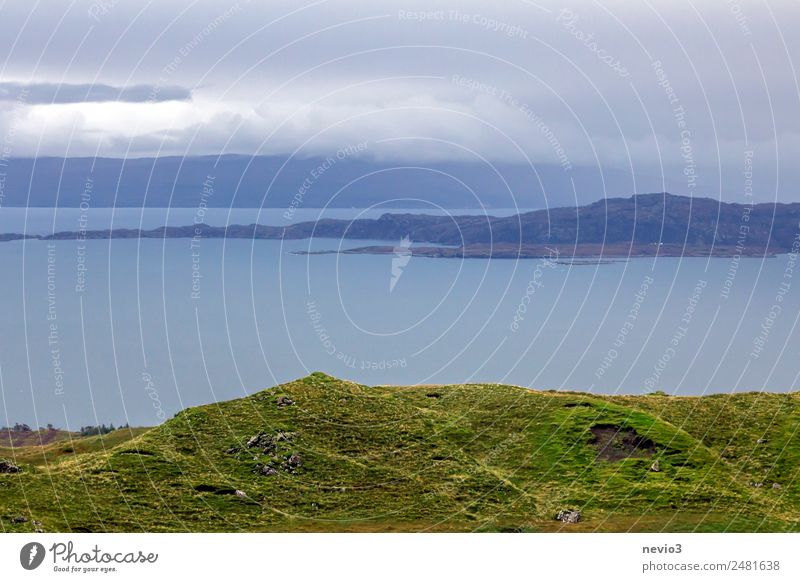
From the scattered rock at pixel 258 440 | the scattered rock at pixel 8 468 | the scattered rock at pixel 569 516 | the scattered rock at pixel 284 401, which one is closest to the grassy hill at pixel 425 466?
the scattered rock at pixel 258 440

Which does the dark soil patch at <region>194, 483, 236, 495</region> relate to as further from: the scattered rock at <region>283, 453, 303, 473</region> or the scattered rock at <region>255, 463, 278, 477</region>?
the scattered rock at <region>283, 453, 303, 473</region>

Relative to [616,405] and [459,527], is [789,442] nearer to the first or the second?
[616,405]

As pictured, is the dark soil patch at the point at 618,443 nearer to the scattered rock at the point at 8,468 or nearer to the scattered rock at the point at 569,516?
the scattered rock at the point at 569,516

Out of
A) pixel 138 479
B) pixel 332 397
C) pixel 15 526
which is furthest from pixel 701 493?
pixel 15 526

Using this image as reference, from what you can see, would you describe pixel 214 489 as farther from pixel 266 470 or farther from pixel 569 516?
pixel 569 516

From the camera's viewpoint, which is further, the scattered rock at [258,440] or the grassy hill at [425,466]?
the scattered rock at [258,440]
